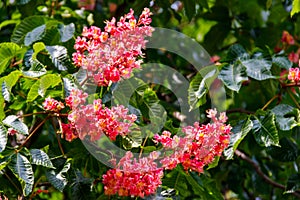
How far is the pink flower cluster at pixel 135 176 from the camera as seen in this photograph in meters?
1.78

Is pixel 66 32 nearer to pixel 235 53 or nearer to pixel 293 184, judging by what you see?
pixel 235 53

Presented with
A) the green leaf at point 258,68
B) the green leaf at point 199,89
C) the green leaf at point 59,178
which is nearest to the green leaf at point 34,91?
the green leaf at point 59,178

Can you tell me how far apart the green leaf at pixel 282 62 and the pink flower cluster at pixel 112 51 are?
65 centimetres

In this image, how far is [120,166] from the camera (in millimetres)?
1825

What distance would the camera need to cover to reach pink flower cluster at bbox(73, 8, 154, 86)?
5.99 feet

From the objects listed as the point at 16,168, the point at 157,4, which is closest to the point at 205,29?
the point at 157,4

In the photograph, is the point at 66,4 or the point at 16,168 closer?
the point at 16,168

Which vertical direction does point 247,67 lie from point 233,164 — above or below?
above

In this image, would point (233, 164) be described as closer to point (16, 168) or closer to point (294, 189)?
point (294, 189)

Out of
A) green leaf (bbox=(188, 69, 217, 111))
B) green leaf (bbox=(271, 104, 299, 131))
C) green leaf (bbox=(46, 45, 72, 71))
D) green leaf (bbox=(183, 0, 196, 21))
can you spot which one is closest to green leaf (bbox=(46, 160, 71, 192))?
green leaf (bbox=(46, 45, 72, 71))

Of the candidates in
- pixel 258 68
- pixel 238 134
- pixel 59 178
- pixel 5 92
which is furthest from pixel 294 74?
pixel 5 92

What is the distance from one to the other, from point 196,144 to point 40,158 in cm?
47

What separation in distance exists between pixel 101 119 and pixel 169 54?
4.77ft

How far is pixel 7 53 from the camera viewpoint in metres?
2.12
